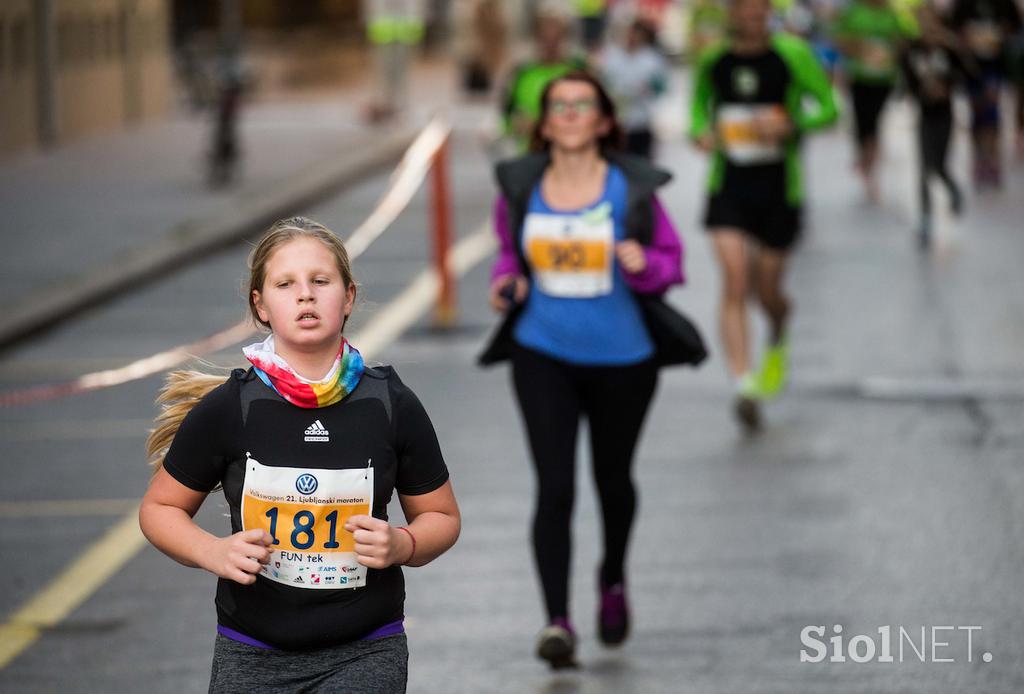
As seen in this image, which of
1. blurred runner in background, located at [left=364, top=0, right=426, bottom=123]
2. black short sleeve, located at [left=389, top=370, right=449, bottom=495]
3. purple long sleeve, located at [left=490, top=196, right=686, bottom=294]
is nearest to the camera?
black short sleeve, located at [left=389, top=370, right=449, bottom=495]

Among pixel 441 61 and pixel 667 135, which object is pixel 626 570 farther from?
pixel 441 61

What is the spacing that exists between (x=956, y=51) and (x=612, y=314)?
11.1 metres

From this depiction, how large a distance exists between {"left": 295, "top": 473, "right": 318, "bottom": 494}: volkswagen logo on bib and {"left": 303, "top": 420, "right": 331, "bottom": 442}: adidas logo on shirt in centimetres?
7

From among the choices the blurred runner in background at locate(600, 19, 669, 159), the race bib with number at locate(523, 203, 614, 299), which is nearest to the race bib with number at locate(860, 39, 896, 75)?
the blurred runner in background at locate(600, 19, 669, 159)

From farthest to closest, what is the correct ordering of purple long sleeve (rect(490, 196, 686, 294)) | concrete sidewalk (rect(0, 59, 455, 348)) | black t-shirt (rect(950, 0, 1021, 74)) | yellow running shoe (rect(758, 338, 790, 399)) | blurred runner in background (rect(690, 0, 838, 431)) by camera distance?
black t-shirt (rect(950, 0, 1021, 74)), concrete sidewalk (rect(0, 59, 455, 348)), yellow running shoe (rect(758, 338, 790, 399)), blurred runner in background (rect(690, 0, 838, 431)), purple long sleeve (rect(490, 196, 686, 294))

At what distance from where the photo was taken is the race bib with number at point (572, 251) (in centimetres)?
662

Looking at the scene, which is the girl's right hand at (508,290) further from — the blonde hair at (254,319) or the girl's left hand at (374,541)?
the girl's left hand at (374,541)

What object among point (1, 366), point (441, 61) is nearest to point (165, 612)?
point (1, 366)

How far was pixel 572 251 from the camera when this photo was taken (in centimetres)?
664

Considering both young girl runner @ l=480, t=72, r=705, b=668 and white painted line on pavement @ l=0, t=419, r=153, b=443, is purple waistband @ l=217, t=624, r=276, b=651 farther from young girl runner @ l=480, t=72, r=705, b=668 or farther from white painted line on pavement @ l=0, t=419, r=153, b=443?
white painted line on pavement @ l=0, t=419, r=153, b=443

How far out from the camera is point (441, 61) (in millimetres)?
51688

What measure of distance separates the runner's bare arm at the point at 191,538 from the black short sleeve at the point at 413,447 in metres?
0.33

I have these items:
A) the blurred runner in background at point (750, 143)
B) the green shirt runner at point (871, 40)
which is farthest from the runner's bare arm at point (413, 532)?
the green shirt runner at point (871, 40)

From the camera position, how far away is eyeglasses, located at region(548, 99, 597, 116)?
6637mm
